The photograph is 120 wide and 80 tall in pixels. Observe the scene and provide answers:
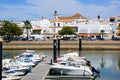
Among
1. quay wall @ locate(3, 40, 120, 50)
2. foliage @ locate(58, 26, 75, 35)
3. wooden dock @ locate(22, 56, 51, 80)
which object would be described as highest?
foliage @ locate(58, 26, 75, 35)

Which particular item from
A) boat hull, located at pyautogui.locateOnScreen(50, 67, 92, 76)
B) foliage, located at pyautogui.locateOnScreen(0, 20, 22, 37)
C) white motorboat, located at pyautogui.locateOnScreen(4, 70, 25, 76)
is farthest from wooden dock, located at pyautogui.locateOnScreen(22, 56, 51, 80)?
foliage, located at pyautogui.locateOnScreen(0, 20, 22, 37)

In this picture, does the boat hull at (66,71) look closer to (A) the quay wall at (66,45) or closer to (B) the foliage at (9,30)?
(A) the quay wall at (66,45)

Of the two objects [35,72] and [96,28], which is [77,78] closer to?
[35,72]

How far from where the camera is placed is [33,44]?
90.4 metres

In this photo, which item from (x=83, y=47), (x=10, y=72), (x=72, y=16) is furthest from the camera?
(x=72, y=16)

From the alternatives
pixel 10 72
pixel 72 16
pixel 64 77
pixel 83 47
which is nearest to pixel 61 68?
pixel 64 77

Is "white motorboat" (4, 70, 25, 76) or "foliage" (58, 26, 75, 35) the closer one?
"white motorboat" (4, 70, 25, 76)

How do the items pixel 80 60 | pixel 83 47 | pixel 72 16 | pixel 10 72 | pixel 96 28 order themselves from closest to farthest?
1. pixel 10 72
2. pixel 80 60
3. pixel 83 47
4. pixel 96 28
5. pixel 72 16

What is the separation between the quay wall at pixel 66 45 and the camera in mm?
88062

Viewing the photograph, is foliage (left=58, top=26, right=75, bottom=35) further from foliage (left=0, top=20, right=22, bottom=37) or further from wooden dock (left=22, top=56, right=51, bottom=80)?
wooden dock (left=22, top=56, right=51, bottom=80)

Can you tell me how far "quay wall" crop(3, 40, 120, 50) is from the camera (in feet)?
289

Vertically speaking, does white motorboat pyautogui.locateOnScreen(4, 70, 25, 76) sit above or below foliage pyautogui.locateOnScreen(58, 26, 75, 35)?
below

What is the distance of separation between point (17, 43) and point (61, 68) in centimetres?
5160

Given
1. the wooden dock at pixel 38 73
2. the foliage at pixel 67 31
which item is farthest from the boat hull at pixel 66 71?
the foliage at pixel 67 31
